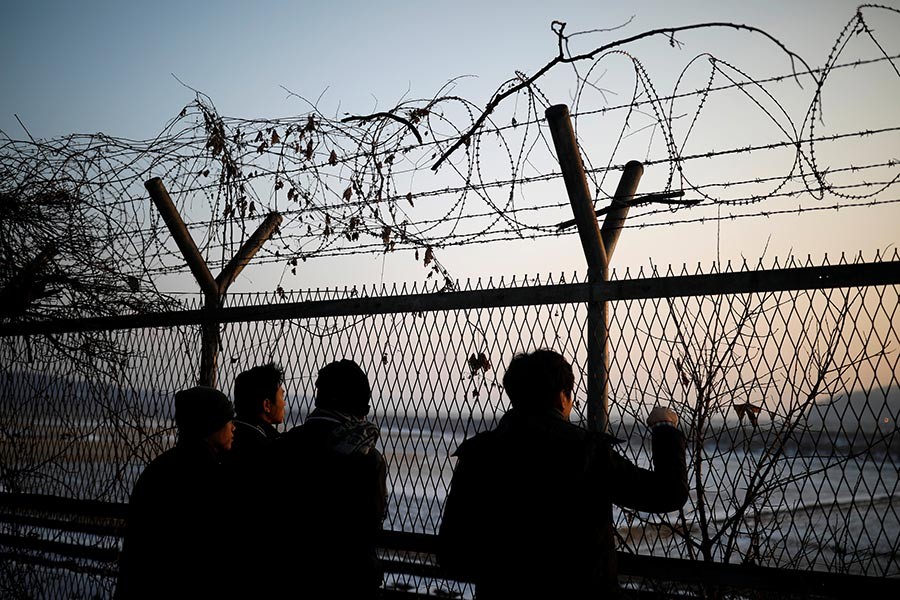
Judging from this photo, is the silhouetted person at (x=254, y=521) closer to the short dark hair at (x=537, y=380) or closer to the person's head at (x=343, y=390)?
the person's head at (x=343, y=390)

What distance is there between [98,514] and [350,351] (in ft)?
5.95

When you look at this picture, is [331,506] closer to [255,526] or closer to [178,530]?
[255,526]

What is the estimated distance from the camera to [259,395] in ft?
9.91

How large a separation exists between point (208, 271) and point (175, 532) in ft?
6.43

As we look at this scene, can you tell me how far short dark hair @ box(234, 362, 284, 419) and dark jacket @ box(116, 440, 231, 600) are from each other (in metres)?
0.54

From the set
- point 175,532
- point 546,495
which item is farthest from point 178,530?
point 546,495

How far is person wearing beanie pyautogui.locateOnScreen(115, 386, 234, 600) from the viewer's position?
242 cm

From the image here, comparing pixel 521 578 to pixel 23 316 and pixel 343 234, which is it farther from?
pixel 23 316

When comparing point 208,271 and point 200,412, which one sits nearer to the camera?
point 200,412

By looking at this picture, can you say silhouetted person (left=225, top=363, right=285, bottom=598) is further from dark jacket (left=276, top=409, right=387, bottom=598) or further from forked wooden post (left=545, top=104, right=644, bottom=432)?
forked wooden post (left=545, top=104, right=644, bottom=432)

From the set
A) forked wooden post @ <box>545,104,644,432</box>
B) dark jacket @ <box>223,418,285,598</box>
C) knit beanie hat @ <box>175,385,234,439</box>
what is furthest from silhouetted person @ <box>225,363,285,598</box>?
forked wooden post @ <box>545,104,644,432</box>

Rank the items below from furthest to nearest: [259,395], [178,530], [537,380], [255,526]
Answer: [259,395]
[255,526]
[178,530]
[537,380]

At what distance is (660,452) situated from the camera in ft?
7.01

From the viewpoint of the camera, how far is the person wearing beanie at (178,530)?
2.42 meters
